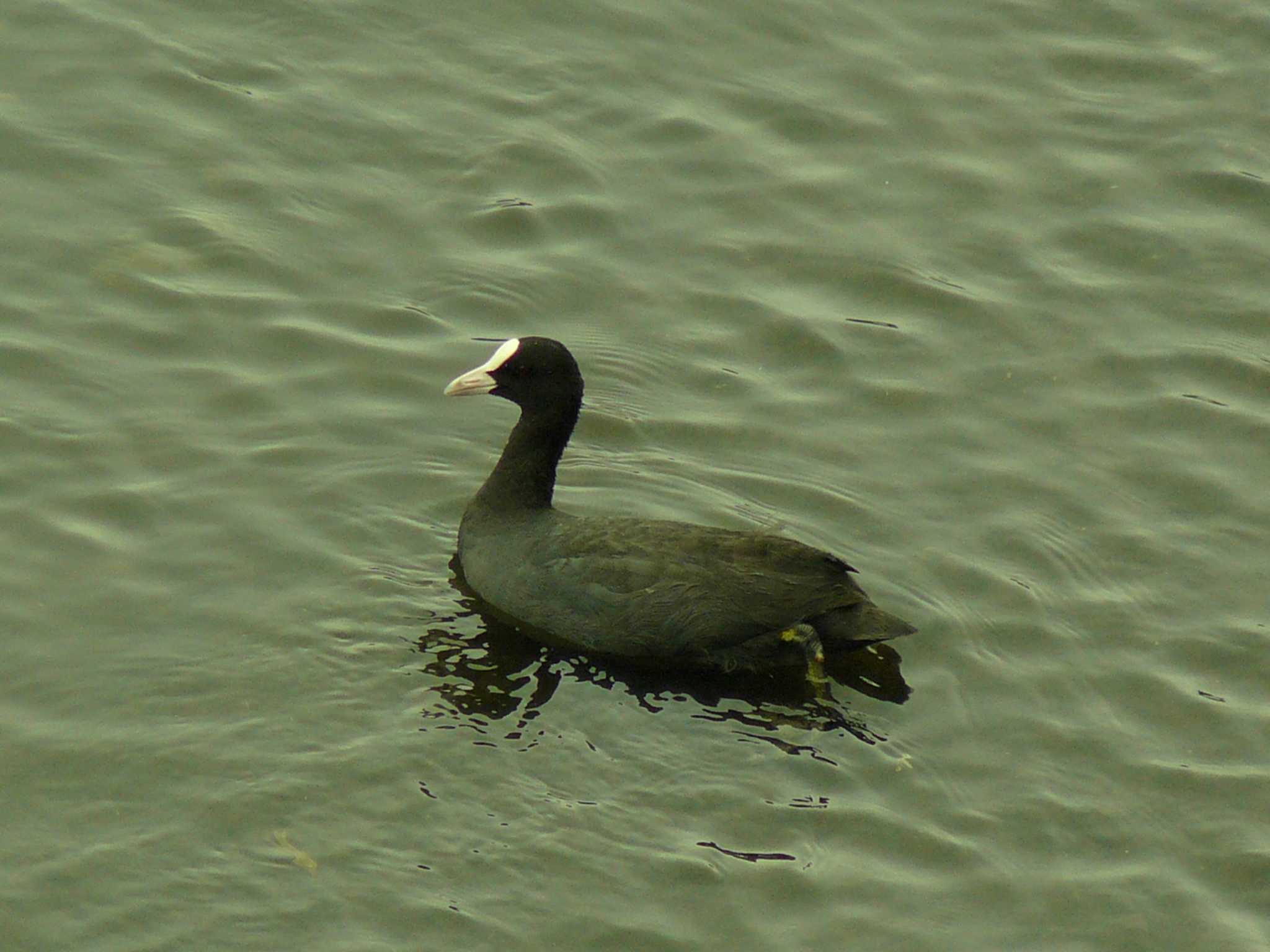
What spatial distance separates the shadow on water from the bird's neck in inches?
21.6

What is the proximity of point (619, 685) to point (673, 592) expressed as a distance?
1.52 ft

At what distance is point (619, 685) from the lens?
30.6 feet

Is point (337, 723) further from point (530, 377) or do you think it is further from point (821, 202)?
point (821, 202)

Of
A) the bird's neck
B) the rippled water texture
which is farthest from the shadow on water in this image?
the bird's neck

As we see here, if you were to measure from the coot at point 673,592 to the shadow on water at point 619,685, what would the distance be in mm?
75

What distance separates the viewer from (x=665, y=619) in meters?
9.36

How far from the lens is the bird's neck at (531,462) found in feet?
32.7

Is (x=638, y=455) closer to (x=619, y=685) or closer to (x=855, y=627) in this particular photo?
(x=619, y=685)

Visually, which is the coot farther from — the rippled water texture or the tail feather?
the rippled water texture

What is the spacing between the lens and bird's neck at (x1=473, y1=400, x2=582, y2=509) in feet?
32.7

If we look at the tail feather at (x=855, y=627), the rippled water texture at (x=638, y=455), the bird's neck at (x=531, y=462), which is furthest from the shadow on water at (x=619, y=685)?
the bird's neck at (x=531, y=462)

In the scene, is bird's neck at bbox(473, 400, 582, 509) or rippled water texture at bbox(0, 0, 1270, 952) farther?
bird's neck at bbox(473, 400, 582, 509)

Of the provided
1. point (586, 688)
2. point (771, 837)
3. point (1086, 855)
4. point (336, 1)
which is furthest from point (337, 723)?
point (336, 1)

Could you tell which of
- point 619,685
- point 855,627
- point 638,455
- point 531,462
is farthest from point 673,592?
point 638,455
